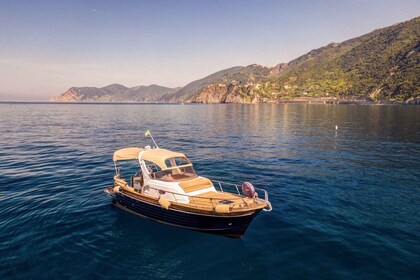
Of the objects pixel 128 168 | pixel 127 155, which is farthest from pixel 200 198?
pixel 128 168

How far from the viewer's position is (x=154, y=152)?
16.3 m

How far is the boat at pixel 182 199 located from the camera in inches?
476

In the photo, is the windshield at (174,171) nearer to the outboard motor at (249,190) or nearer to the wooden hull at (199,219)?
the wooden hull at (199,219)

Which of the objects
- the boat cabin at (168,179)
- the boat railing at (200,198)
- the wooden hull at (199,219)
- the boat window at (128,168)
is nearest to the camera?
the wooden hull at (199,219)

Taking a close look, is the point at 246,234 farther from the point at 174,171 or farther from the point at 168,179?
the point at 174,171

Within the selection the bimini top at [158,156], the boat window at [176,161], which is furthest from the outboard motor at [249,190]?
the bimini top at [158,156]

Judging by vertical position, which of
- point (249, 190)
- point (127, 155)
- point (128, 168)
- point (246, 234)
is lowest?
point (246, 234)

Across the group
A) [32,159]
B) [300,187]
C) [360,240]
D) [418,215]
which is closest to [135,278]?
[360,240]

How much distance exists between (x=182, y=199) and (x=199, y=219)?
5.27 feet

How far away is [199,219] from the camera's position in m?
12.5

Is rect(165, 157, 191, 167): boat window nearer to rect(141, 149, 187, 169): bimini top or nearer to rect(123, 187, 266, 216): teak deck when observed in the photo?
rect(141, 149, 187, 169): bimini top

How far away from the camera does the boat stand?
1209 cm

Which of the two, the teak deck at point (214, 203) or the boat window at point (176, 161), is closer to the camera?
the teak deck at point (214, 203)

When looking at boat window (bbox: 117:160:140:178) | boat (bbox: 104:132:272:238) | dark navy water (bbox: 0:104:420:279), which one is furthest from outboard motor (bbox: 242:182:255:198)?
boat window (bbox: 117:160:140:178)
